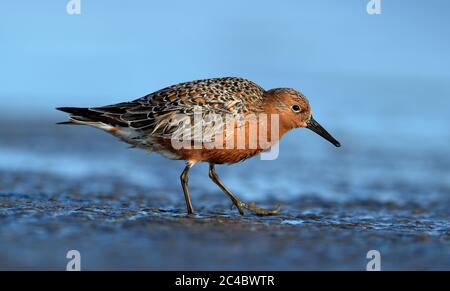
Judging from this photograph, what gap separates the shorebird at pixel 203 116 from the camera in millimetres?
8203

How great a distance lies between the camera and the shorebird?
8.20 meters

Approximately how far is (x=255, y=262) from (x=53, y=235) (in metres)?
1.76

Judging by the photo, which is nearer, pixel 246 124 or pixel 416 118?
pixel 246 124

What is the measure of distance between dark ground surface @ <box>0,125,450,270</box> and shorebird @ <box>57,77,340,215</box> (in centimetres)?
69

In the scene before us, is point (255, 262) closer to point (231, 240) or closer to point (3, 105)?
point (231, 240)

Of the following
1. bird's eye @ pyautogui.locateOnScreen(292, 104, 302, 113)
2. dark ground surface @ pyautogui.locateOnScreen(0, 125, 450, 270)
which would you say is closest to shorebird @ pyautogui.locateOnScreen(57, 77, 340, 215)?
bird's eye @ pyautogui.locateOnScreen(292, 104, 302, 113)

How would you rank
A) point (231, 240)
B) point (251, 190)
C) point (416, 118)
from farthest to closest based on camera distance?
point (416, 118), point (251, 190), point (231, 240)

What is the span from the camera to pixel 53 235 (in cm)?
627

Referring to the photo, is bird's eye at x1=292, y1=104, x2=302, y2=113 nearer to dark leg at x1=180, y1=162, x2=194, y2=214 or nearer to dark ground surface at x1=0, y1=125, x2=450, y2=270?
dark ground surface at x1=0, y1=125, x2=450, y2=270

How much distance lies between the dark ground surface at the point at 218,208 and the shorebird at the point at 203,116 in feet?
2.25

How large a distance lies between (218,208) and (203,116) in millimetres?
1432

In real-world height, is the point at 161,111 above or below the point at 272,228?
above
